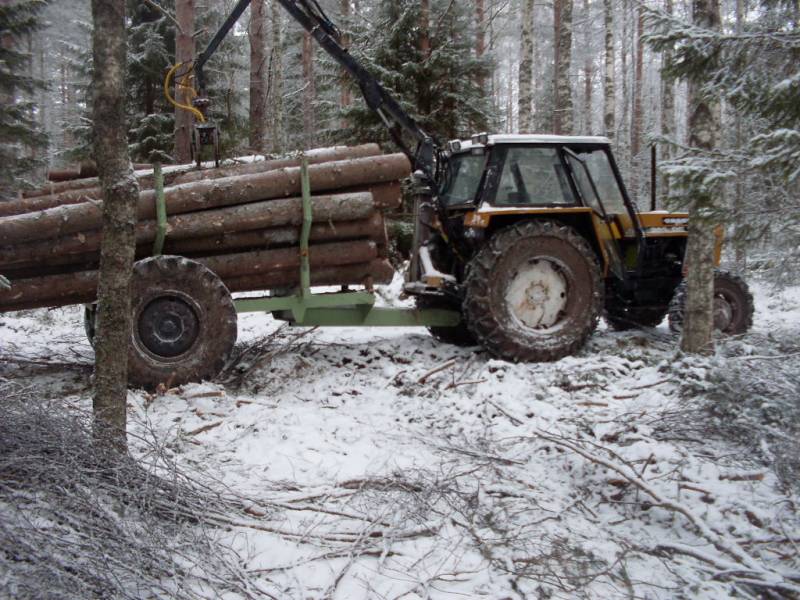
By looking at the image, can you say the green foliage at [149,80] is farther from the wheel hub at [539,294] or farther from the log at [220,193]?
the wheel hub at [539,294]

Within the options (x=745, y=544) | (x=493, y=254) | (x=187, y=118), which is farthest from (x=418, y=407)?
(x=187, y=118)

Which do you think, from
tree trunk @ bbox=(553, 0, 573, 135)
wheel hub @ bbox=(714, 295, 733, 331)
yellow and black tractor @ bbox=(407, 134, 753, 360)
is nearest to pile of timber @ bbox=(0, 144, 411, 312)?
yellow and black tractor @ bbox=(407, 134, 753, 360)

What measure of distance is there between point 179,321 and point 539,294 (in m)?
3.48

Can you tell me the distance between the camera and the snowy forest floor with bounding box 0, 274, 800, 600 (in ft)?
9.12

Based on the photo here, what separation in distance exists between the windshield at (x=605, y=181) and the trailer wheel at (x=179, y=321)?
3.92m

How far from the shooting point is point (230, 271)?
564 cm

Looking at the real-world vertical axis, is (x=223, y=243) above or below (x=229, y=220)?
below

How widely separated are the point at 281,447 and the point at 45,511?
172 centimetres

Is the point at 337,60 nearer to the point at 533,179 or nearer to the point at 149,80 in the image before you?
the point at 533,179

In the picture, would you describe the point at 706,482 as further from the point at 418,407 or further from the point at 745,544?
the point at 418,407

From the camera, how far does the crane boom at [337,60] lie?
6.10 m

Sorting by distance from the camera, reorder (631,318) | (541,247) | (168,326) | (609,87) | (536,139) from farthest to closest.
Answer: (609,87)
(631,318)
(536,139)
(541,247)
(168,326)

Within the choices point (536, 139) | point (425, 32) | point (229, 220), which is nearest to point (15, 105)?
point (425, 32)

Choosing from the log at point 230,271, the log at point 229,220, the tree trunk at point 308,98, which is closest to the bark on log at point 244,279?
the log at point 230,271
